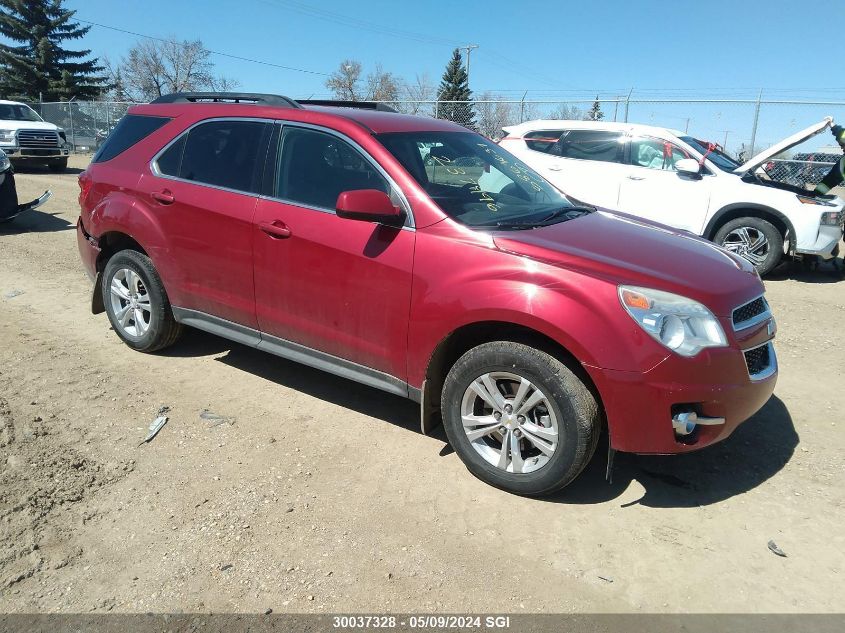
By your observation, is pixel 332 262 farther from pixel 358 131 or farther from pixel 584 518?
pixel 584 518

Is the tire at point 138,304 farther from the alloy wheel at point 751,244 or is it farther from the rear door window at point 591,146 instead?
the alloy wheel at point 751,244

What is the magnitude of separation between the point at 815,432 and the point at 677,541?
173 cm

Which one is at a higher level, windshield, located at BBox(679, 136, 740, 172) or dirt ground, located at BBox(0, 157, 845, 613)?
windshield, located at BBox(679, 136, 740, 172)

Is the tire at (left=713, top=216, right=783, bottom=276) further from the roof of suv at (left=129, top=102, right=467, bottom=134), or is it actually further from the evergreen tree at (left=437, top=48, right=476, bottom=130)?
the evergreen tree at (left=437, top=48, right=476, bottom=130)

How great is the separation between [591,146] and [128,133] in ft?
21.8

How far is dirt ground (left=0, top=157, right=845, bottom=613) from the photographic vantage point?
2621 mm

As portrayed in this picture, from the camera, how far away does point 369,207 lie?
10.9 feet

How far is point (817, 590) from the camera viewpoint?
2.67m

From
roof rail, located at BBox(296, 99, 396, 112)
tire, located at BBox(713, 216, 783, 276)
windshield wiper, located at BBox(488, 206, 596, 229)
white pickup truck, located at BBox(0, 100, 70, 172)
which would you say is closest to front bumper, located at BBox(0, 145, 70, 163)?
white pickup truck, located at BBox(0, 100, 70, 172)

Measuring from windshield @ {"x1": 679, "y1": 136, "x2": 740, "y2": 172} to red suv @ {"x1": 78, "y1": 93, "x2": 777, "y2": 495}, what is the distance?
17.6ft

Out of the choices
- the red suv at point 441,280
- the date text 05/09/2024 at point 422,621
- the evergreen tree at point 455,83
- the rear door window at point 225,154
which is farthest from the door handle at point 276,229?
the evergreen tree at point 455,83

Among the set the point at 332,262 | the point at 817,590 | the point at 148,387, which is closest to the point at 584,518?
the point at 817,590

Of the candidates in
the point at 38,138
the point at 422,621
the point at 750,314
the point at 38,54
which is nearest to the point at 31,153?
the point at 38,138

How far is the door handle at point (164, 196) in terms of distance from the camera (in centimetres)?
435
